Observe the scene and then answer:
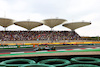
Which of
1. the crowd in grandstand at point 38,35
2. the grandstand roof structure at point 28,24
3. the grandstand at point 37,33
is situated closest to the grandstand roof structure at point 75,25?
the grandstand at point 37,33

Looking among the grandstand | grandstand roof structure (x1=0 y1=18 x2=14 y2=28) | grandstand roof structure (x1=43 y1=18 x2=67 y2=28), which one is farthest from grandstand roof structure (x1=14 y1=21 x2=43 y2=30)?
grandstand roof structure (x1=43 y1=18 x2=67 y2=28)

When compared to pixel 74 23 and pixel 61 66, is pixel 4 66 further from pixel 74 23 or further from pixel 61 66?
pixel 74 23

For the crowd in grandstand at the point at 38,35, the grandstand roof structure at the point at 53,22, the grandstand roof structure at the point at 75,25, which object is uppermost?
the grandstand roof structure at the point at 53,22

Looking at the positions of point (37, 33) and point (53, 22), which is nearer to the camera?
point (37, 33)

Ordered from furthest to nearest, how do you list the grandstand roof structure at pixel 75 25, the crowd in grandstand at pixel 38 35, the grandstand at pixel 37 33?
the grandstand roof structure at pixel 75 25 < the grandstand at pixel 37 33 < the crowd in grandstand at pixel 38 35

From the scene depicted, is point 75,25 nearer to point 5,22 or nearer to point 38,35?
point 38,35

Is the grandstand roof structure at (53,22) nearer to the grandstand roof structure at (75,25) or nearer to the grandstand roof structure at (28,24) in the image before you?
the grandstand roof structure at (28,24)

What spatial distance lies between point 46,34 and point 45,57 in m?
36.7

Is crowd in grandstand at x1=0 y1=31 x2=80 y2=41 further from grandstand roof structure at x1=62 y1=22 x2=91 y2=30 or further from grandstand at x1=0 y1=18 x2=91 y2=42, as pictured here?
grandstand roof structure at x1=62 y1=22 x2=91 y2=30

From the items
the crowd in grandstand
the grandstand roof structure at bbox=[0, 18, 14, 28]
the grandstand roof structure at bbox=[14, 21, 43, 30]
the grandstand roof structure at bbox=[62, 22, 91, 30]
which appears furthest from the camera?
the grandstand roof structure at bbox=[62, 22, 91, 30]

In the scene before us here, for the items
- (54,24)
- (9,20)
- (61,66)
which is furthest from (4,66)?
(54,24)

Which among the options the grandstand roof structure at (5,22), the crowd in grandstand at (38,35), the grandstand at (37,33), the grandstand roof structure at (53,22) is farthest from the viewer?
the grandstand roof structure at (53,22)

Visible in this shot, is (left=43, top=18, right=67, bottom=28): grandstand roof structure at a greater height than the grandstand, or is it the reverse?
(left=43, top=18, right=67, bottom=28): grandstand roof structure

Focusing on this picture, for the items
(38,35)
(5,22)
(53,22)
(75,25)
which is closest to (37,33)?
(38,35)
